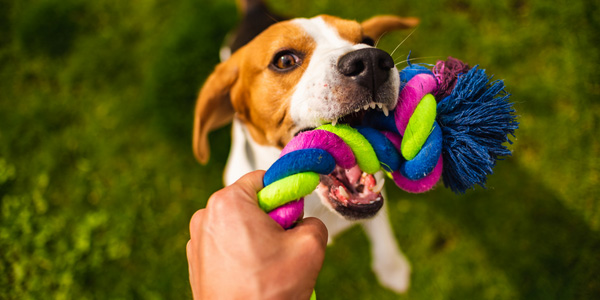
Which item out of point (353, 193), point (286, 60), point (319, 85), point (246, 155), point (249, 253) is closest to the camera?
point (249, 253)

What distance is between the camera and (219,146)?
390cm

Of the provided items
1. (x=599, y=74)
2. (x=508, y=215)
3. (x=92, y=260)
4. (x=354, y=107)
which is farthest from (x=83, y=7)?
(x=599, y=74)

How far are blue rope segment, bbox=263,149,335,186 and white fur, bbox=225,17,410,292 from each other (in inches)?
14.0

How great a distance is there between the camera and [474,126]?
157 centimetres

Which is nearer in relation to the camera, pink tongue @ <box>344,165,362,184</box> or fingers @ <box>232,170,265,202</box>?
fingers @ <box>232,170,265,202</box>

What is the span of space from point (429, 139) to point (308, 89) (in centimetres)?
61

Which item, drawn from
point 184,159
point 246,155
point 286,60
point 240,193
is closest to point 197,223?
point 240,193

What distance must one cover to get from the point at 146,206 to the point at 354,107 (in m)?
2.89

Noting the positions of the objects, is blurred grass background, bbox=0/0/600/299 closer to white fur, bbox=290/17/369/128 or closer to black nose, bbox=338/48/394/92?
white fur, bbox=290/17/369/128

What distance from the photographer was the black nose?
1.66 m

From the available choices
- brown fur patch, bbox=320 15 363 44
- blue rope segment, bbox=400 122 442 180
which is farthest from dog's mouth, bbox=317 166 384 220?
brown fur patch, bbox=320 15 363 44

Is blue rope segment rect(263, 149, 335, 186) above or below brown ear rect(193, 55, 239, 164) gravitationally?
above

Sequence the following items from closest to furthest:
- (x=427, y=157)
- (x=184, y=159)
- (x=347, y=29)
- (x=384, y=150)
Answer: (x=427, y=157) → (x=384, y=150) → (x=347, y=29) → (x=184, y=159)

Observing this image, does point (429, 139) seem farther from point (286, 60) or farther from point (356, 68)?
point (286, 60)
